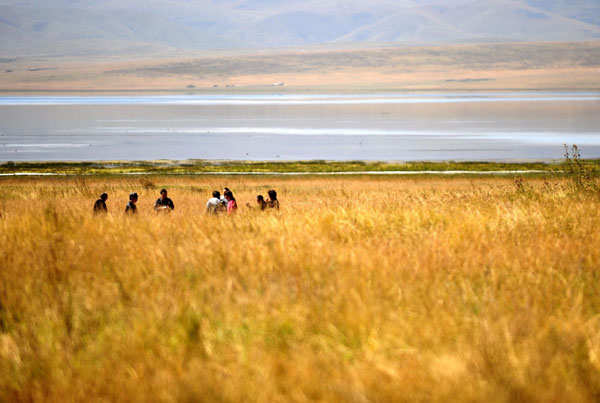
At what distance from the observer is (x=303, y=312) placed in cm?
544

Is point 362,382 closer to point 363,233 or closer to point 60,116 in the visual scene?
point 363,233

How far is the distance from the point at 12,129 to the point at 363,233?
96.0 m

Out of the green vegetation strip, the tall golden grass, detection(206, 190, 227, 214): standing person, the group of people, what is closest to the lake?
the green vegetation strip

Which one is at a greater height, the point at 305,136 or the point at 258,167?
the point at 305,136

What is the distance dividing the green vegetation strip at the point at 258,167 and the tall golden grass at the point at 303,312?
39.2 meters

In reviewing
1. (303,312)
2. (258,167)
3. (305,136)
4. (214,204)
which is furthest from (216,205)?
(305,136)

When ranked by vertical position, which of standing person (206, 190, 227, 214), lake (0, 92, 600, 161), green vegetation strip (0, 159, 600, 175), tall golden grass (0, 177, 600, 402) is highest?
lake (0, 92, 600, 161)

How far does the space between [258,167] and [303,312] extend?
45.9 meters

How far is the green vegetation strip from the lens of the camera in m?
47.8

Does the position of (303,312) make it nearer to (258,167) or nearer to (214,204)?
(214,204)

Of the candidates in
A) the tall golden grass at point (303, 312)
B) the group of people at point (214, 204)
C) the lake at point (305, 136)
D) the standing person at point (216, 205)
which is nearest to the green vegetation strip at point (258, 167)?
the lake at point (305, 136)

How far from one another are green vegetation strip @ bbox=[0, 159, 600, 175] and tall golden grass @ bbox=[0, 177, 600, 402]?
39.2 metres

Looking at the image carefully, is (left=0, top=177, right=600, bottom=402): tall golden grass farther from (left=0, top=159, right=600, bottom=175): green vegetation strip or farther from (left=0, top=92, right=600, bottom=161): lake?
(left=0, top=92, right=600, bottom=161): lake

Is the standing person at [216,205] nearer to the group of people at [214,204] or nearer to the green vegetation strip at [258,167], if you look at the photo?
the group of people at [214,204]
